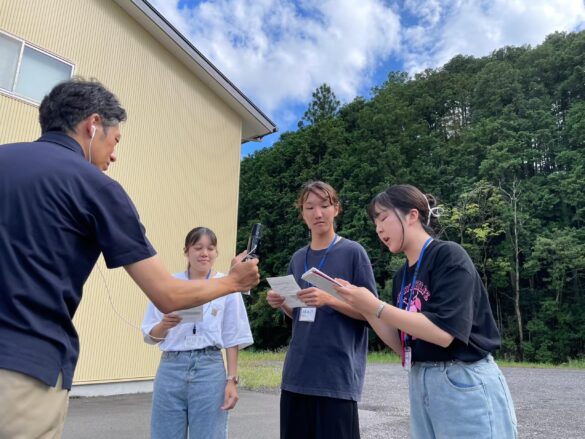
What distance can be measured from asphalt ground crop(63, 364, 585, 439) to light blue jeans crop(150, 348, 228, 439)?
2.96m

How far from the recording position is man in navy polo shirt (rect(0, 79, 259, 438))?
1306mm

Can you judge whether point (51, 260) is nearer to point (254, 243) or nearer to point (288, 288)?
point (254, 243)

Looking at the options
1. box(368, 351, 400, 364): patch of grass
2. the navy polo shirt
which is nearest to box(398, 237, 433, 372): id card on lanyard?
the navy polo shirt

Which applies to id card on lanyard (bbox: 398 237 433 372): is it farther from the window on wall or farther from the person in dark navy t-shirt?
the window on wall

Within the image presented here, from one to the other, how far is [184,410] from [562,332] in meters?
28.0

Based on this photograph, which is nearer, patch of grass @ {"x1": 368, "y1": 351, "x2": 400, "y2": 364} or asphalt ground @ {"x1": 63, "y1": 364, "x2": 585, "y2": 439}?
asphalt ground @ {"x1": 63, "y1": 364, "x2": 585, "y2": 439}

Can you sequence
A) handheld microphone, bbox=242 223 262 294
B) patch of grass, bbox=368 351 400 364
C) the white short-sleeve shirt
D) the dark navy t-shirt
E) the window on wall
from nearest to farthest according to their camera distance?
1. handheld microphone, bbox=242 223 262 294
2. the dark navy t-shirt
3. the white short-sleeve shirt
4. the window on wall
5. patch of grass, bbox=368 351 400 364

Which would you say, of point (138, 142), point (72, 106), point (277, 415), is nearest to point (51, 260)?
point (72, 106)

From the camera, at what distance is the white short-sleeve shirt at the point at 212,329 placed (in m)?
2.83

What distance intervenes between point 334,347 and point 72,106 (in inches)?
70.4

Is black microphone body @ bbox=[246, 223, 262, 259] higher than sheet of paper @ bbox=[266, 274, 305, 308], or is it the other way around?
black microphone body @ bbox=[246, 223, 262, 259]

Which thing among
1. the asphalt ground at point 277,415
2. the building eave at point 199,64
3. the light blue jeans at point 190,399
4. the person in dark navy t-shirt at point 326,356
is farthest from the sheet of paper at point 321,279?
the building eave at point 199,64

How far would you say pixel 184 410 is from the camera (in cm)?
270

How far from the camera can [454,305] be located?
1795mm
